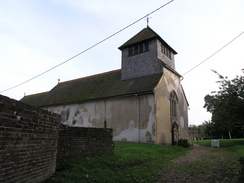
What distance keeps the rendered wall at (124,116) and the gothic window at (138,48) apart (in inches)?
253

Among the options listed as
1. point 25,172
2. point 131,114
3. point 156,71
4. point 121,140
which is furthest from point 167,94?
point 25,172

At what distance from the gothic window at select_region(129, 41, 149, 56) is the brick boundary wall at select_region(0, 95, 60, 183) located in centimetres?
1860

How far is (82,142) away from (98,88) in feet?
55.9

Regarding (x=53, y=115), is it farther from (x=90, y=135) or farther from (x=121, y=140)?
(x=121, y=140)

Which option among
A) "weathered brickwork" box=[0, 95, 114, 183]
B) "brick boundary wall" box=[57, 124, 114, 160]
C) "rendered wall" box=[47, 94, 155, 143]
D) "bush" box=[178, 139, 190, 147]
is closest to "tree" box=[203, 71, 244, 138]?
"bush" box=[178, 139, 190, 147]

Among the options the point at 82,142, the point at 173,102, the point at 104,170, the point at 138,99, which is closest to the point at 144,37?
the point at 138,99

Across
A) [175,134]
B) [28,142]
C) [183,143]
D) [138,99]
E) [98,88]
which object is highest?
Result: [98,88]

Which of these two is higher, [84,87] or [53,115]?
[84,87]

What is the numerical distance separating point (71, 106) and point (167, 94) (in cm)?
1186

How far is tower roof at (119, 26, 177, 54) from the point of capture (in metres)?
22.6

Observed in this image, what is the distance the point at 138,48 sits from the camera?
23703 millimetres

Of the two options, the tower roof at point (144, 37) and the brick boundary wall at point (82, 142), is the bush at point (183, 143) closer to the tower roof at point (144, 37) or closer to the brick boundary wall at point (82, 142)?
the tower roof at point (144, 37)

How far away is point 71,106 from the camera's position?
81.7 ft

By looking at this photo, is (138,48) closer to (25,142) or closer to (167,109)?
(167,109)
